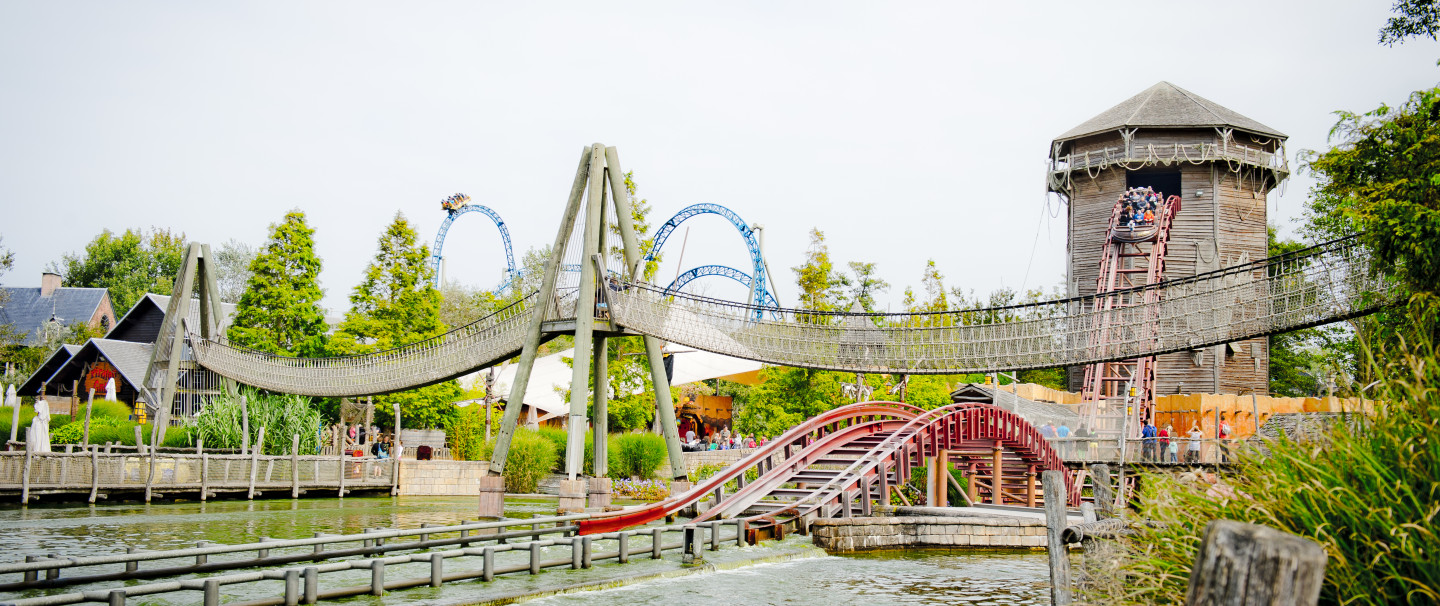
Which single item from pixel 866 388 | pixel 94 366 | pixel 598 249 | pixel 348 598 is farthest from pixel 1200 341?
pixel 94 366

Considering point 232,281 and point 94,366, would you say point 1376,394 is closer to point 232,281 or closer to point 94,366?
point 94,366

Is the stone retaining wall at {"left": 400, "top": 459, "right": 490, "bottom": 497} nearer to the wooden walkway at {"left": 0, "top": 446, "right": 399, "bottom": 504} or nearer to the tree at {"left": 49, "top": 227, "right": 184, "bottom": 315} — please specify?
the wooden walkway at {"left": 0, "top": 446, "right": 399, "bottom": 504}

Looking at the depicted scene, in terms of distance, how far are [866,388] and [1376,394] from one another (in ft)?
82.8

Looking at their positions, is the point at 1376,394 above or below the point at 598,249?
below

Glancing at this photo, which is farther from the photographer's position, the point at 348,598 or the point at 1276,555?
the point at 348,598

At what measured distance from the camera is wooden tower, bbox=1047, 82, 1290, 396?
1576 inches

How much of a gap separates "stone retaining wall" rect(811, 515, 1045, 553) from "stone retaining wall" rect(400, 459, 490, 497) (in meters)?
14.3

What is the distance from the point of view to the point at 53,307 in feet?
210

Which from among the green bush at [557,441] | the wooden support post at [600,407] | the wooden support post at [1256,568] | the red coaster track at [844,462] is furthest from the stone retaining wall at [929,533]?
the wooden support post at [1256,568]

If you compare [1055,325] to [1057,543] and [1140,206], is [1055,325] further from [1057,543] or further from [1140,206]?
[1140,206]

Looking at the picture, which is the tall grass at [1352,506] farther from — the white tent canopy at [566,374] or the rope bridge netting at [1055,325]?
the white tent canopy at [566,374]

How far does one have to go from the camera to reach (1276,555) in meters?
3.85

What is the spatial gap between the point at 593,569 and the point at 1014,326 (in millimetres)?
7224

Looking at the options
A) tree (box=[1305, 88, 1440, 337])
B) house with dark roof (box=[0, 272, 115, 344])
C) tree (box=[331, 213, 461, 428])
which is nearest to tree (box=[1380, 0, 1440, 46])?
tree (box=[1305, 88, 1440, 337])
